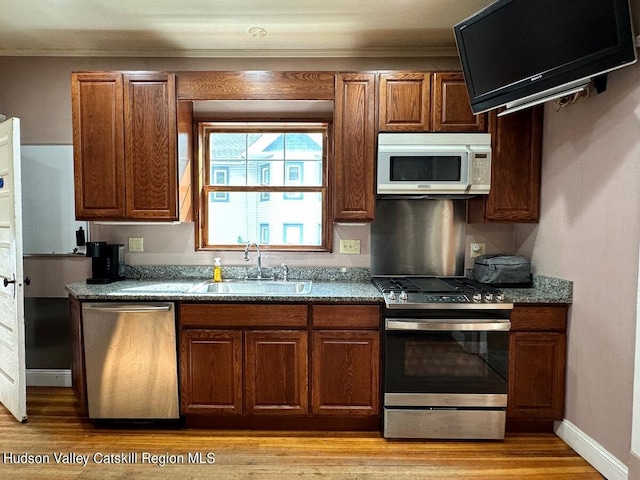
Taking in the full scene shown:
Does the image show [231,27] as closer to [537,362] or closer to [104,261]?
[104,261]

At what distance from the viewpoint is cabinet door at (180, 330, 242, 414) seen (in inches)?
91.6

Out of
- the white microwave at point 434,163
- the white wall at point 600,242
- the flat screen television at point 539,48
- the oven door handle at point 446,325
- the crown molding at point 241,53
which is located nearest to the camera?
the flat screen television at point 539,48

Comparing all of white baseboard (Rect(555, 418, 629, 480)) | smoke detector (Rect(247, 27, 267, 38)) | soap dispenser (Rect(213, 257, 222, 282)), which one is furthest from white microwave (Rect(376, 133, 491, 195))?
white baseboard (Rect(555, 418, 629, 480))

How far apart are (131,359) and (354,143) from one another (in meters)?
2.05

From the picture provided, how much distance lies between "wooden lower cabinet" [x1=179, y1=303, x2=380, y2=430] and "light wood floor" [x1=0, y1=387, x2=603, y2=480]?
17 cm

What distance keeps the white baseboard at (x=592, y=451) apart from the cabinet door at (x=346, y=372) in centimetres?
116

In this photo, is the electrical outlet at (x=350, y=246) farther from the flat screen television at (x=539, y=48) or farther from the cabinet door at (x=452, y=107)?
the flat screen television at (x=539, y=48)

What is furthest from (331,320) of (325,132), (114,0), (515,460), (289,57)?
(114,0)

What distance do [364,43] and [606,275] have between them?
2209mm

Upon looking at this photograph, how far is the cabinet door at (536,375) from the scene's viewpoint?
229 centimetres

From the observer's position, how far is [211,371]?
2.34 metres

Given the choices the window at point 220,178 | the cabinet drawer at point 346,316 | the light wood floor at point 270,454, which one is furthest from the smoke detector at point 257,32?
the light wood floor at point 270,454

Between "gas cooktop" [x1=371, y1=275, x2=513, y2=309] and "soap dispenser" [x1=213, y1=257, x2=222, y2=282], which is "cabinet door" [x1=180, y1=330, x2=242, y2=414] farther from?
"gas cooktop" [x1=371, y1=275, x2=513, y2=309]

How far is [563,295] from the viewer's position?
2.29 metres
